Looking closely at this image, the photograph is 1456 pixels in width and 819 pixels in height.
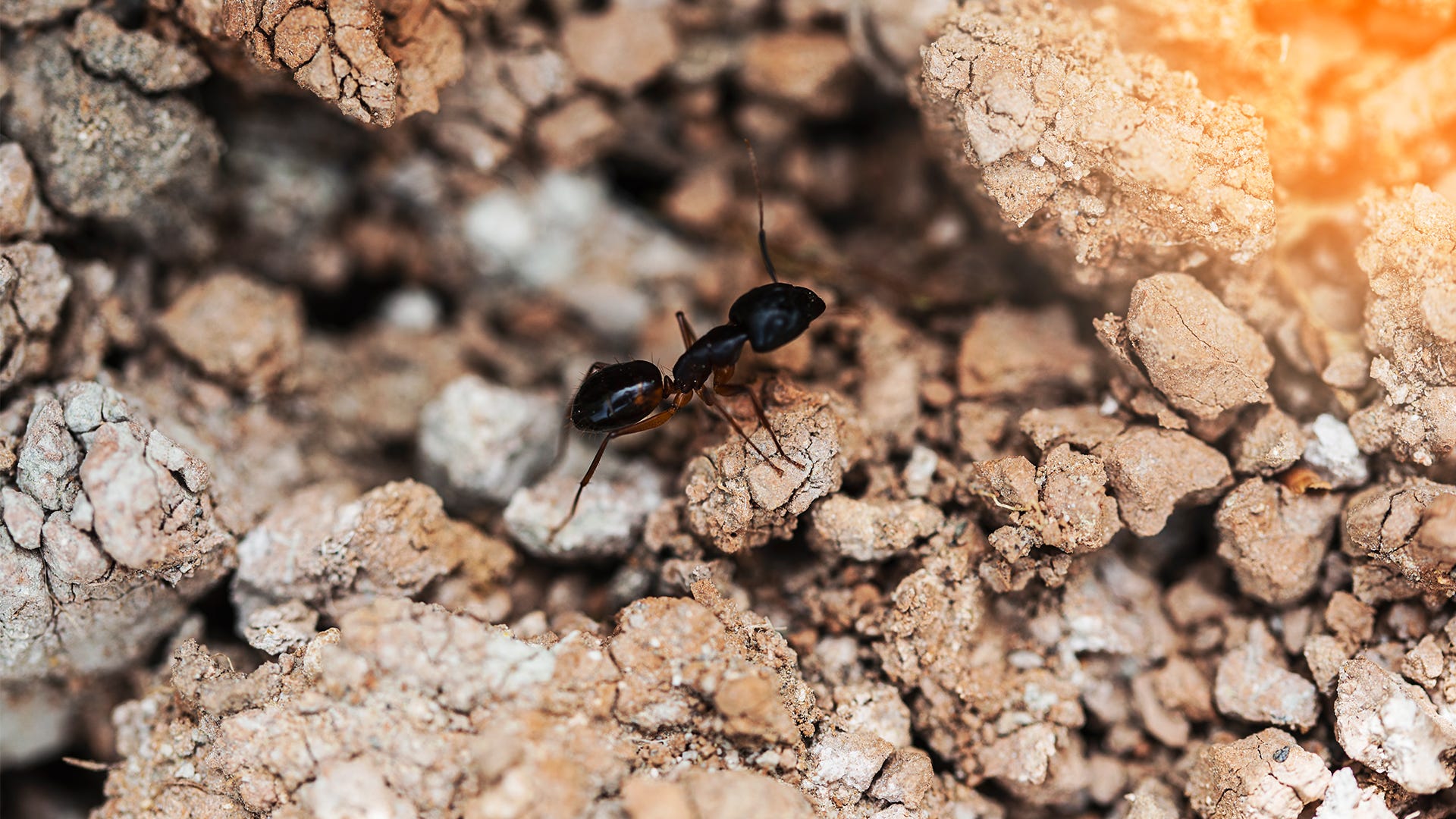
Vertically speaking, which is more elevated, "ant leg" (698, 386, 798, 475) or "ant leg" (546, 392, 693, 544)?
"ant leg" (698, 386, 798, 475)

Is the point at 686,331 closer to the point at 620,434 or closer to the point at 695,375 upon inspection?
the point at 695,375

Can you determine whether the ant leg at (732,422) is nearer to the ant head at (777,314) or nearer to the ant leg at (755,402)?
the ant leg at (755,402)

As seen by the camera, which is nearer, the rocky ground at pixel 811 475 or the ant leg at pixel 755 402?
the rocky ground at pixel 811 475

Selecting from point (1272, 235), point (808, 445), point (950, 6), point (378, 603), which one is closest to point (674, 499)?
point (808, 445)

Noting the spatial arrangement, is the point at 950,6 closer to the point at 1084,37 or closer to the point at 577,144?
the point at 1084,37

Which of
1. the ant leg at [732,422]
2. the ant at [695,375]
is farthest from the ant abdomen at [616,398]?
the ant leg at [732,422]

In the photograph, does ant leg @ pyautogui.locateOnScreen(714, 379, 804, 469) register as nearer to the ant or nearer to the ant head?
the ant

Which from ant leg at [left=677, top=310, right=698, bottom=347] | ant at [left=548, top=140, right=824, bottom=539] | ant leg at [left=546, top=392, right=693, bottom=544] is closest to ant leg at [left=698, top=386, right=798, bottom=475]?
ant at [left=548, top=140, right=824, bottom=539]
